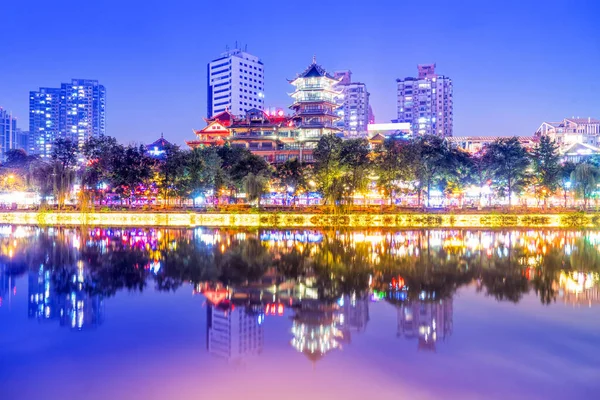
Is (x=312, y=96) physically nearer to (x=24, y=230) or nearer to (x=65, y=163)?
(x=65, y=163)

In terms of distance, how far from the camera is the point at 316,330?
41.7 ft

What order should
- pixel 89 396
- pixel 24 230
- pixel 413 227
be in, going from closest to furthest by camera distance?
pixel 89 396 → pixel 24 230 → pixel 413 227

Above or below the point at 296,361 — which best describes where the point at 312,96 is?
above

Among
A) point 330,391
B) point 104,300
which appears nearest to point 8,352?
point 104,300

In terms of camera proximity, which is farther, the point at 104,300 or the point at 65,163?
the point at 65,163

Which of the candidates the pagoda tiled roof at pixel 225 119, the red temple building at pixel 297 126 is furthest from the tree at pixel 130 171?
the pagoda tiled roof at pixel 225 119

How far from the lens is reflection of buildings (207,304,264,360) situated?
1138cm

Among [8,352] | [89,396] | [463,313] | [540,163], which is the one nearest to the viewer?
[89,396]

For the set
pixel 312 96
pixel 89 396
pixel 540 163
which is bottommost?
pixel 89 396

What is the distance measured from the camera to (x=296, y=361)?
35.1 feet

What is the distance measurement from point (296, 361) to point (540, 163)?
5277cm

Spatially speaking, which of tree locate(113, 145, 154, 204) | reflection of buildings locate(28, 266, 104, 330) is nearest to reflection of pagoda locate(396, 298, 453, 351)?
reflection of buildings locate(28, 266, 104, 330)

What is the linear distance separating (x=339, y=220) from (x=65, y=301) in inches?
1170

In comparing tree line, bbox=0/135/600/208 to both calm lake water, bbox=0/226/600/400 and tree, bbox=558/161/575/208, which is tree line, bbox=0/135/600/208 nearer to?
tree, bbox=558/161/575/208
